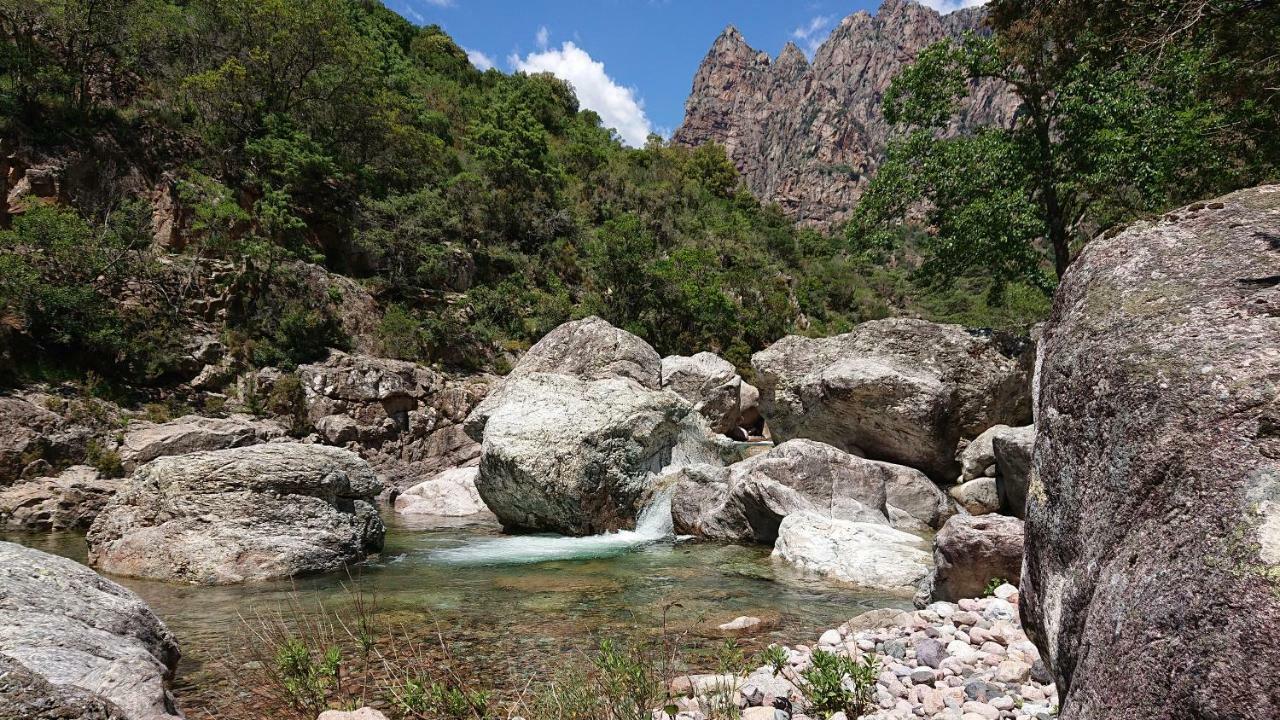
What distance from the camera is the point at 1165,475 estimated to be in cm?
241

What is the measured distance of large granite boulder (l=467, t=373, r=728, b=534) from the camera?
39.8ft

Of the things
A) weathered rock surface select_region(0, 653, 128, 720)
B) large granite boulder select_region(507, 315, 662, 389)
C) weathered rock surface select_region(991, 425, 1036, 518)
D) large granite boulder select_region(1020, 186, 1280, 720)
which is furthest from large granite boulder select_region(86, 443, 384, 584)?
weathered rock surface select_region(991, 425, 1036, 518)

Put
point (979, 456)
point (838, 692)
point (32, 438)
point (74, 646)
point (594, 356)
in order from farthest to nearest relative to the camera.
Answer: point (594, 356)
point (32, 438)
point (979, 456)
point (74, 646)
point (838, 692)

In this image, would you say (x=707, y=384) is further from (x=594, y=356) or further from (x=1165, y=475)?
(x=1165, y=475)

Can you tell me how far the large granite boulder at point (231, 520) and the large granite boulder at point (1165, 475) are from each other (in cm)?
909

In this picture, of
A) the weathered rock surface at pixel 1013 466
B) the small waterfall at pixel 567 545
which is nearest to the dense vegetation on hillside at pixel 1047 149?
the weathered rock surface at pixel 1013 466

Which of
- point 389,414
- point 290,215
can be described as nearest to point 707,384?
point 389,414

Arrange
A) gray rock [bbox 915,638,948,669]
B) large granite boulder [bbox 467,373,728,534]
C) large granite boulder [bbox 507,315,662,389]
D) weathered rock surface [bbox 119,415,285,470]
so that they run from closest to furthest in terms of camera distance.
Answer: gray rock [bbox 915,638,948,669]
large granite boulder [bbox 467,373,728,534]
weathered rock surface [bbox 119,415,285,470]
large granite boulder [bbox 507,315,662,389]

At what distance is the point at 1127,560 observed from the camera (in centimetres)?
243

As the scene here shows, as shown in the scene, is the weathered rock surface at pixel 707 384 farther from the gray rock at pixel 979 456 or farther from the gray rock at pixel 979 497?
the gray rock at pixel 979 497

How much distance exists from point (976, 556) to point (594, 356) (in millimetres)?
12881

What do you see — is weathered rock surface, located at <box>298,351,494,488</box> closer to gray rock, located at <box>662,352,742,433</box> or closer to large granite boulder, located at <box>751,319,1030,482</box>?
gray rock, located at <box>662,352,742,433</box>

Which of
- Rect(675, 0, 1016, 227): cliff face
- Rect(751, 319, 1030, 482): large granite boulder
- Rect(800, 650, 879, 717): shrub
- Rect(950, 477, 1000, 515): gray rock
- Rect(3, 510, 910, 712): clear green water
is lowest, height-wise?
Rect(3, 510, 910, 712): clear green water

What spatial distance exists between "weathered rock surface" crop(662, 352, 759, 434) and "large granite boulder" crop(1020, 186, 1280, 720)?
53.0ft
